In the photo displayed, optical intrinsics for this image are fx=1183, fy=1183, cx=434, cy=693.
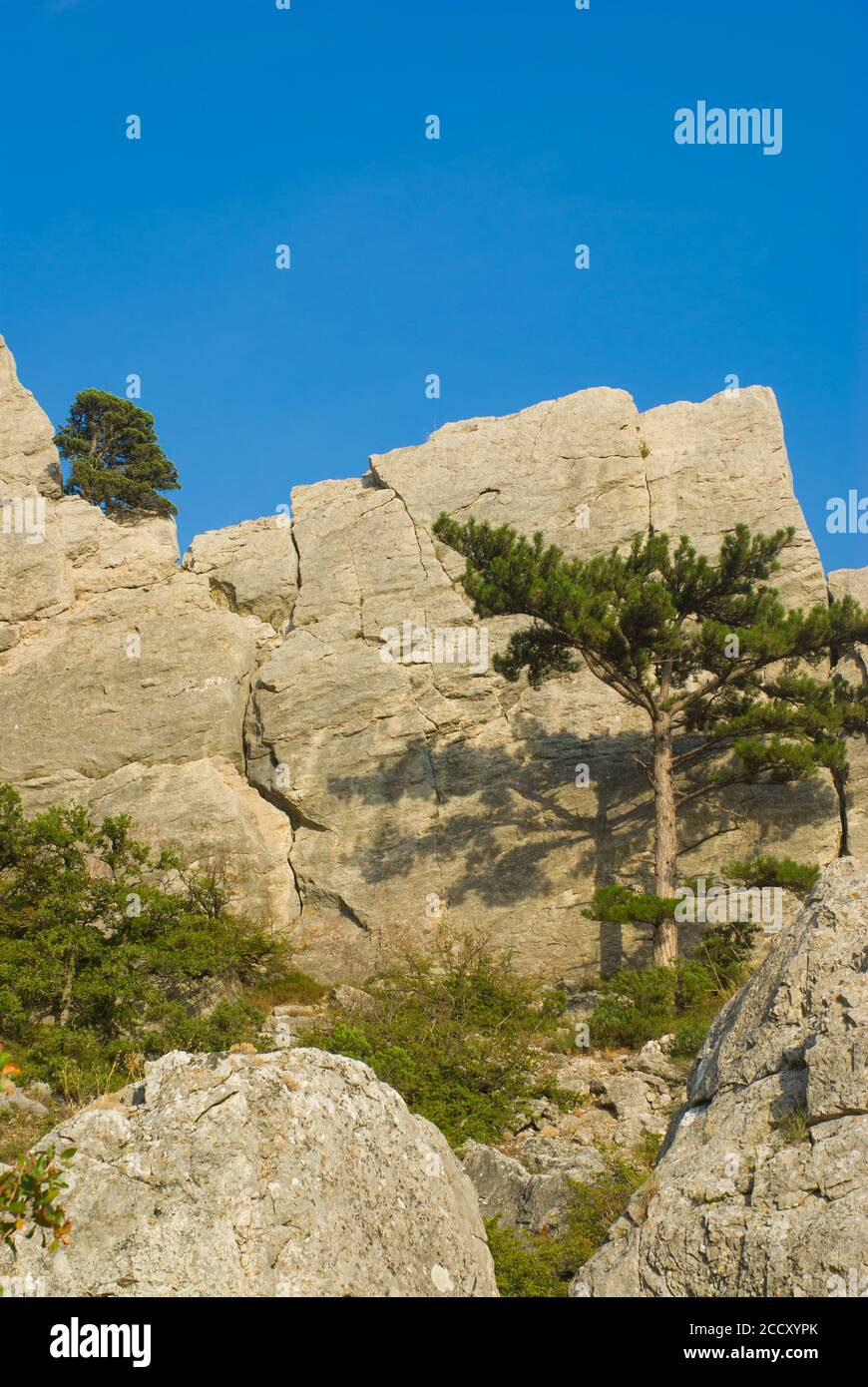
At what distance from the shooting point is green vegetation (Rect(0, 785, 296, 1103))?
16766mm

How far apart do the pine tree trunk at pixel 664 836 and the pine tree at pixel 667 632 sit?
0.02 metres

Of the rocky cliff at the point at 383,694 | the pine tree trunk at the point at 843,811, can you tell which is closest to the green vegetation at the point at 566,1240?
the rocky cliff at the point at 383,694

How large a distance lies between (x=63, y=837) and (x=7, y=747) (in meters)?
8.94

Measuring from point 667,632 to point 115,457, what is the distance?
73.4 feet

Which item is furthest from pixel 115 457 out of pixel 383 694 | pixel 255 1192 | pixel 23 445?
pixel 255 1192

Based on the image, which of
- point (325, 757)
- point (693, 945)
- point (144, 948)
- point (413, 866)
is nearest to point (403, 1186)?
point (144, 948)

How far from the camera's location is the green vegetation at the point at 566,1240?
8.80 metres

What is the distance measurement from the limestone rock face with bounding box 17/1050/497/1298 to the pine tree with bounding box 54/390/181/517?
3029 centimetres

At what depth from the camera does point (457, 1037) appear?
17688mm

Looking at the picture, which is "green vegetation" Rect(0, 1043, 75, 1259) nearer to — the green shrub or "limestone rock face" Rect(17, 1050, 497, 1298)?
"limestone rock face" Rect(17, 1050, 497, 1298)

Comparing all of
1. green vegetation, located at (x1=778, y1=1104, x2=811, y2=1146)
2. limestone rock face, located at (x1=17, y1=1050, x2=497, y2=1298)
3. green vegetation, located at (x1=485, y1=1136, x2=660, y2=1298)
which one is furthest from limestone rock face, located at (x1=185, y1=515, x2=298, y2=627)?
green vegetation, located at (x1=778, y1=1104, x2=811, y2=1146)

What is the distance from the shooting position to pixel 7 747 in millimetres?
27891

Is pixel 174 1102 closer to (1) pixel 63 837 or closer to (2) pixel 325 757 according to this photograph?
(1) pixel 63 837

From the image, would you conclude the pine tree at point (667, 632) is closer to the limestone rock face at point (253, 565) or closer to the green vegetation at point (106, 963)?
the green vegetation at point (106, 963)
